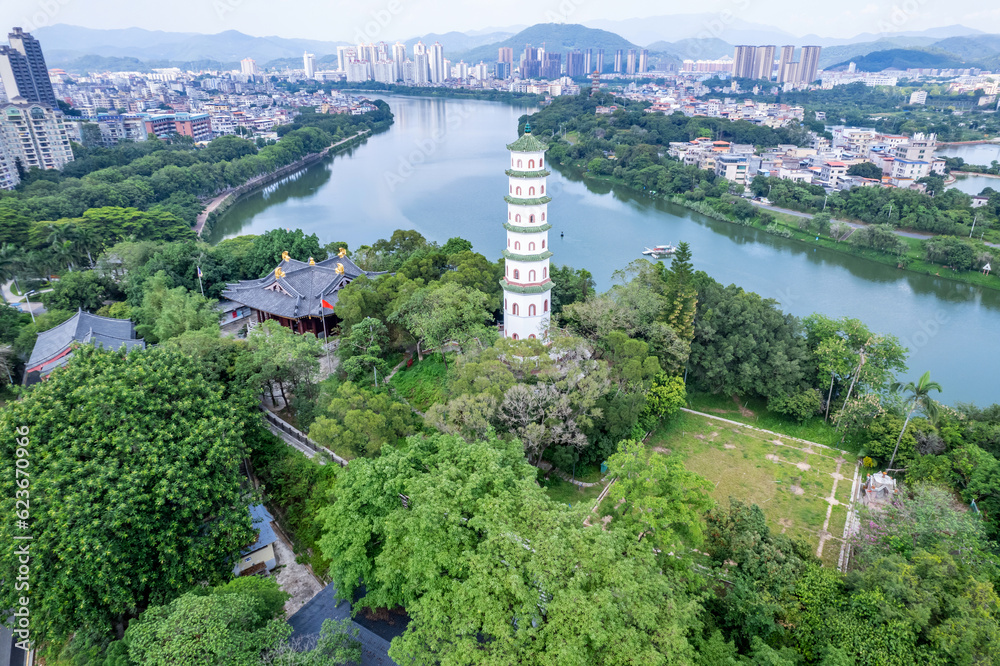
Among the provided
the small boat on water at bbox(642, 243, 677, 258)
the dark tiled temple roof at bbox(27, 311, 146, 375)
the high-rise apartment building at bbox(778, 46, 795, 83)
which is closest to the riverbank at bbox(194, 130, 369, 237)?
the dark tiled temple roof at bbox(27, 311, 146, 375)

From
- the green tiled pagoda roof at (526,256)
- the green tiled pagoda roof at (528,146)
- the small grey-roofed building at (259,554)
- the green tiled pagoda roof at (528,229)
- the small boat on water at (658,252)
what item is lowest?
the small boat on water at (658,252)

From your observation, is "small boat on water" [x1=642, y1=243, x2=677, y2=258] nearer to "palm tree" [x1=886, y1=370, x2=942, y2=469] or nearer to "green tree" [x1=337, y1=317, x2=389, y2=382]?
"palm tree" [x1=886, y1=370, x2=942, y2=469]

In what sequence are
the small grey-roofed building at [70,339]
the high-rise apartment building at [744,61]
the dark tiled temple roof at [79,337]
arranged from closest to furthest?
1. the small grey-roofed building at [70,339]
2. the dark tiled temple roof at [79,337]
3. the high-rise apartment building at [744,61]

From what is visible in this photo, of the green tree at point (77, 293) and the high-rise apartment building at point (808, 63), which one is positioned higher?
the high-rise apartment building at point (808, 63)

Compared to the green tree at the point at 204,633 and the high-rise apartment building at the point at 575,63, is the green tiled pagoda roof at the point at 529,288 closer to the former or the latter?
the green tree at the point at 204,633

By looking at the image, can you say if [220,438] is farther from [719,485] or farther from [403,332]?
[719,485]

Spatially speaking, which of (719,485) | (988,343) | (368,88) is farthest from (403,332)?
(368,88)

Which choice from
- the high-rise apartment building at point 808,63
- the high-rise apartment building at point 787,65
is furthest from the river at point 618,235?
the high-rise apartment building at point 808,63

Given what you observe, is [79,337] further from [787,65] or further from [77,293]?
[787,65]

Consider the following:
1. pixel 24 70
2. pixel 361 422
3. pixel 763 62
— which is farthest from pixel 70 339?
pixel 763 62
